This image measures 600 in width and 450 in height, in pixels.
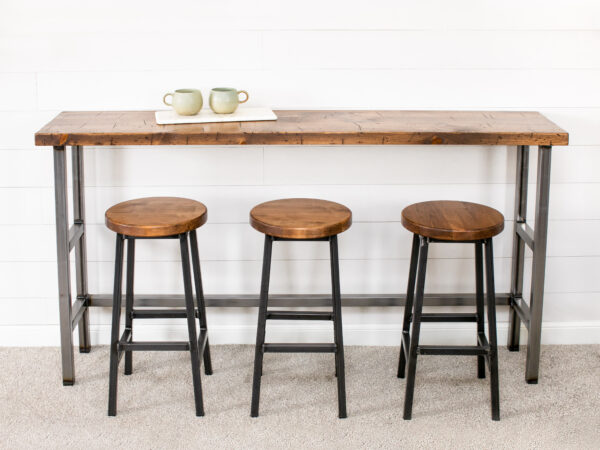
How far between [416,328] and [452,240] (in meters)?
0.35

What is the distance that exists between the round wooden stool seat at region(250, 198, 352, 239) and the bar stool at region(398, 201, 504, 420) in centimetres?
27

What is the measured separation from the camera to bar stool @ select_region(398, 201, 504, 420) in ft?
9.12

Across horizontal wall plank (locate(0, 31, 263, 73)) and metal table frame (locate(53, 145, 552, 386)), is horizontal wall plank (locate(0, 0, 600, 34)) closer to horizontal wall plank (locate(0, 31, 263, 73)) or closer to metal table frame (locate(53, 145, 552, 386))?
horizontal wall plank (locate(0, 31, 263, 73))

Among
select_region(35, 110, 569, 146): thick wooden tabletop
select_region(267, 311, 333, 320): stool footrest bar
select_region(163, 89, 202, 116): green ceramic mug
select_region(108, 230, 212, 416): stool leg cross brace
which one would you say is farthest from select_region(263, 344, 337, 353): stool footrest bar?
select_region(163, 89, 202, 116): green ceramic mug

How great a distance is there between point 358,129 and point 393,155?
1.67 feet

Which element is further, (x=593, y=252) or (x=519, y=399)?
(x=593, y=252)

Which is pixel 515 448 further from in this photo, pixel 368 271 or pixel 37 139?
pixel 37 139

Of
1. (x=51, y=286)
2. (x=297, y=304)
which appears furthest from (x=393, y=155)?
(x=51, y=286)

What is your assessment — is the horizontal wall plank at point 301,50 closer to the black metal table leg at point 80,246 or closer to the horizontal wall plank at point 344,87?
the horizontal wall plank at point 344,87

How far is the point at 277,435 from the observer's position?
2.84m

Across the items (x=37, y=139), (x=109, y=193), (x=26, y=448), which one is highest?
(x=37, y=139)

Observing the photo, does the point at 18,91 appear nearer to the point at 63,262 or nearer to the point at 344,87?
the point at 63,262

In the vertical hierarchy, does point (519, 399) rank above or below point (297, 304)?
below

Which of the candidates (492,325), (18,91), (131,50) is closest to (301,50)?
(131,50)
